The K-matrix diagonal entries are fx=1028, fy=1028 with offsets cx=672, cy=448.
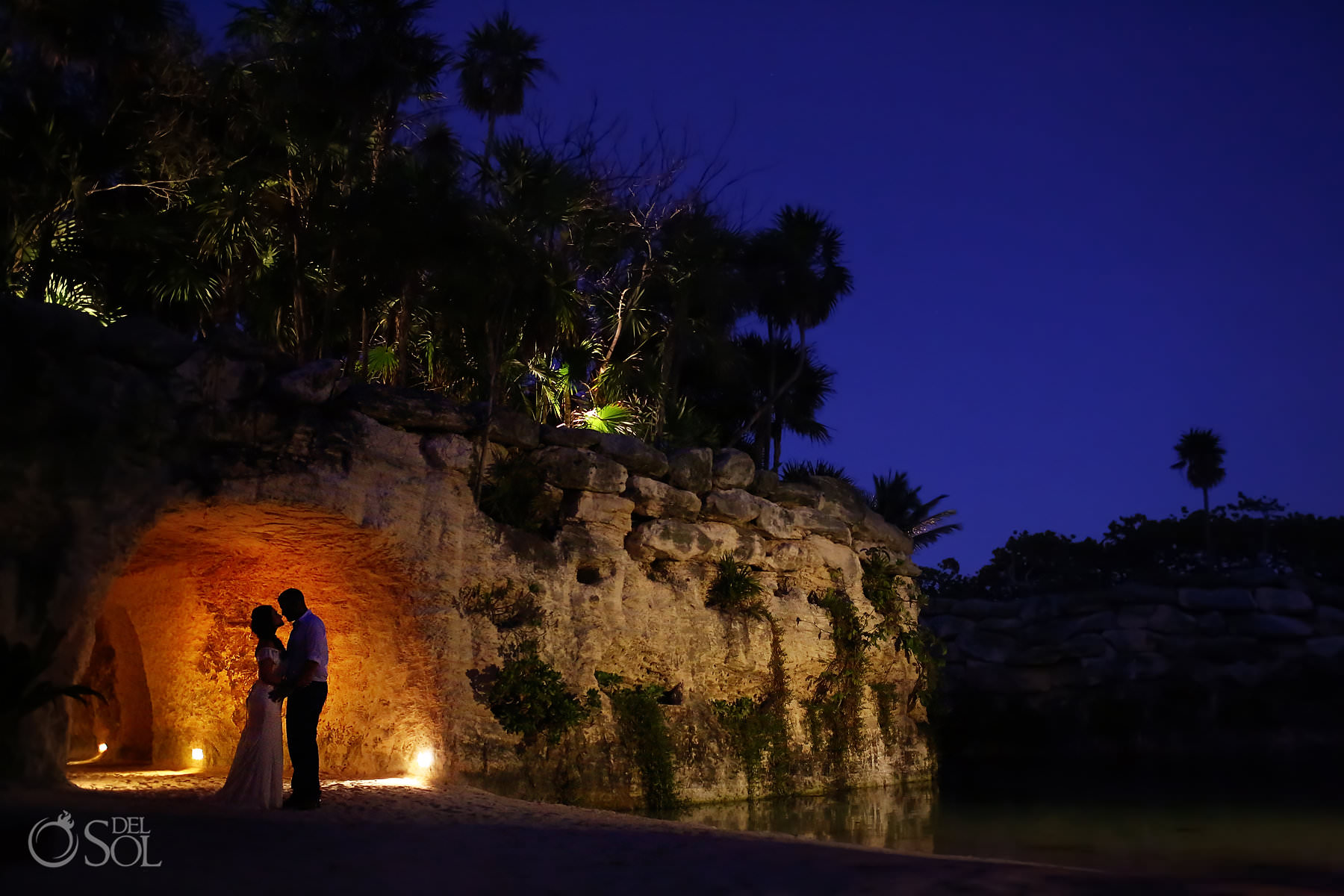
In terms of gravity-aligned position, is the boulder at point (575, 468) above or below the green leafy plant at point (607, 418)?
below

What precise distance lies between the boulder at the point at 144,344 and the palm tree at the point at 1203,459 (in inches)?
1199

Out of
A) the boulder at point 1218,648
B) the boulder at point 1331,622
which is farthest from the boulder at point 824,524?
the boulder at point 1331,622

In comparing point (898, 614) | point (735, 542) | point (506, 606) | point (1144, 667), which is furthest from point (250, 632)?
point (1144, 667)

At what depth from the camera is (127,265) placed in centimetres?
1241

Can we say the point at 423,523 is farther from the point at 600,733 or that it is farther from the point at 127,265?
the point at 127,265

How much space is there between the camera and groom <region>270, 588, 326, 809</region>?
720 cm

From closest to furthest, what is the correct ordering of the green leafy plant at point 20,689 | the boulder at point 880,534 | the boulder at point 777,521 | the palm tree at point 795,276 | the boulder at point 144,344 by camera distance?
the green leafy plant at point 20,689
the boulder at point 144,344
the boulder at point 777,521
the boulder at point 880,534
the palm tree at point 795,276

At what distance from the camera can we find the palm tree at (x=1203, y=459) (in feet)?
103

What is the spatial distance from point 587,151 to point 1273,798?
11585mm

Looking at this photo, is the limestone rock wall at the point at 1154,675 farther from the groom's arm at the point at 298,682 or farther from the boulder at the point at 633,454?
the groom's arm at the point at 298,682

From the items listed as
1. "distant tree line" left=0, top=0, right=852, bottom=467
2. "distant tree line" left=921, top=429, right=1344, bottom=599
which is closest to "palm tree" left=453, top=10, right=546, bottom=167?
"distant tree line" left=0, top=0, right=852, bottom=467

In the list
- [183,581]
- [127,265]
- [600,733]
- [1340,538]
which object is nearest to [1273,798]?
[600,733]

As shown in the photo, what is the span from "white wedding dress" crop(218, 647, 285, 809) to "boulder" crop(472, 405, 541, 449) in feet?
11.1

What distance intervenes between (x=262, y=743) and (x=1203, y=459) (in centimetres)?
3077
